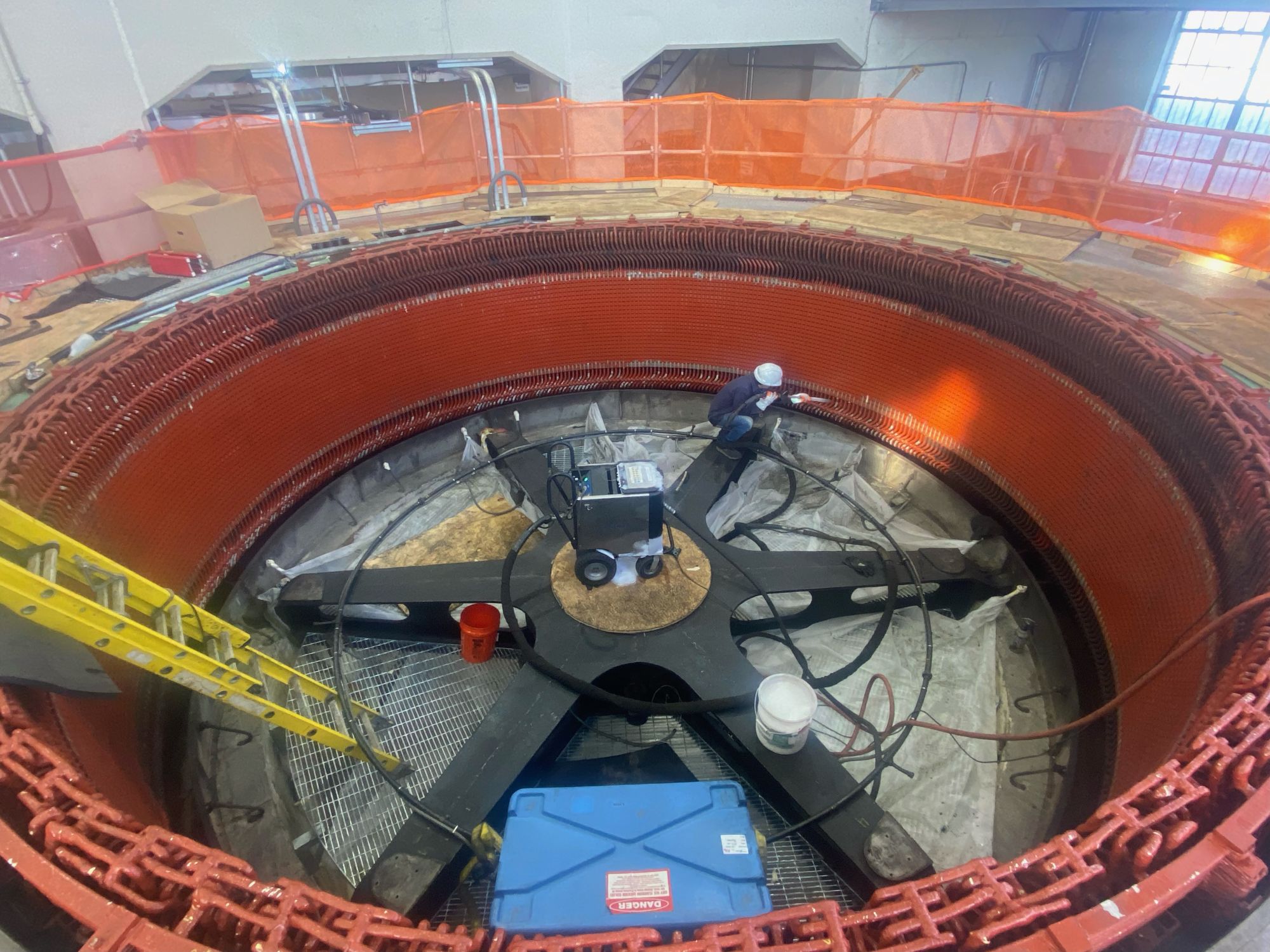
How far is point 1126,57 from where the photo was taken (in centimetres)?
1812

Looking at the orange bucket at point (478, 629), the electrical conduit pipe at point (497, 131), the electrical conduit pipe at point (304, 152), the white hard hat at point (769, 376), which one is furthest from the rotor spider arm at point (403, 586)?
the electrical conduit pipe at point (497, 131)

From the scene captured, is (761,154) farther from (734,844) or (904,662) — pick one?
(734,844)

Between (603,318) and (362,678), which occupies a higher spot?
(603,318)

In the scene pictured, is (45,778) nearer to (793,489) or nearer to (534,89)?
(793,489)

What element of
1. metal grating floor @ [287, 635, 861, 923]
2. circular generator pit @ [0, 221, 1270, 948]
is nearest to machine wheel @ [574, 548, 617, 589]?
metal grating floor @ [287, 635, 861, 923]

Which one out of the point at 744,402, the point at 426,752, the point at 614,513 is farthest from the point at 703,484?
the point at 426,752

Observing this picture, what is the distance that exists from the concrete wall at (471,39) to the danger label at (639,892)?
432 inches

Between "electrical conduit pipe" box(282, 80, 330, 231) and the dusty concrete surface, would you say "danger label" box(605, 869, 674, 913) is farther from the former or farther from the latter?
Answer: "electrical conduit pipe" box(282, 80, 330, 231)

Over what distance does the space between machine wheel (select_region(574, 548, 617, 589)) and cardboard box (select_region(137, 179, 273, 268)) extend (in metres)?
5.21

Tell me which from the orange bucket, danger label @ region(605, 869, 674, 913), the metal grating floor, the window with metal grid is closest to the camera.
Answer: danger label @ region(605, 869, 674, 913)

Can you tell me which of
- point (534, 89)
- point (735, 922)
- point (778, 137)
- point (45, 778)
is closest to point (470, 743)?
point (45, 778)

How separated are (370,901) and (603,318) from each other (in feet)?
18.9

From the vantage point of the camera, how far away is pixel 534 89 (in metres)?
13.4

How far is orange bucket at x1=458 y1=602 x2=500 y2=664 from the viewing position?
5.04m
